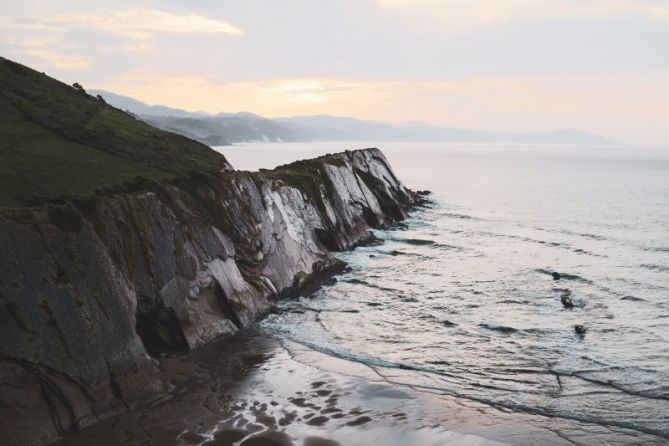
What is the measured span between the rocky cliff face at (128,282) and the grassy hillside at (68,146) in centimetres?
197

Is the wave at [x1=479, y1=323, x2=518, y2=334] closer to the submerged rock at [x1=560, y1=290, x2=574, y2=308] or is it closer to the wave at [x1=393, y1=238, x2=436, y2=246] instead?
the submerged rock at [x1=560, y1=290, x2=574, y2=308]

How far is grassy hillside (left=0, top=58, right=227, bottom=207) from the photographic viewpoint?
669 inches

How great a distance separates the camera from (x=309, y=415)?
1272 cm

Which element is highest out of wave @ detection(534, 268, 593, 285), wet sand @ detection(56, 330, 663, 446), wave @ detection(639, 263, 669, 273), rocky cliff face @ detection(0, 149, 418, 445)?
rocky cliff face @ detection(0, 149, 418, 445)

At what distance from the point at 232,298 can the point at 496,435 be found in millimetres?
10264

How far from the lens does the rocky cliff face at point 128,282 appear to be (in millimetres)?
10812

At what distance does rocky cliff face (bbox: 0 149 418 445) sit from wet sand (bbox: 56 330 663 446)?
86 cm

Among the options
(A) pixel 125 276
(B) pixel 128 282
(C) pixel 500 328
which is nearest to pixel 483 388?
(C) pixel 500 328

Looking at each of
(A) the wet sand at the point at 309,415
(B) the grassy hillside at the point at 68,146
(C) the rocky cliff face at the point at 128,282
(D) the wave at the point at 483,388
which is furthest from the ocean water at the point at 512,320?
(B) the grassy hillside at the point at 68,146

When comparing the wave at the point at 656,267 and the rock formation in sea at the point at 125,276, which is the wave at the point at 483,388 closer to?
the rock formation in sea at the point at 125,276

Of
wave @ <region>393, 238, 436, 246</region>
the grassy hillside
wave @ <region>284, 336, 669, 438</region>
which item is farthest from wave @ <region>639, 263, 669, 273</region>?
the grassy hillside

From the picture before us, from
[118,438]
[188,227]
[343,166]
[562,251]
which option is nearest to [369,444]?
[118,438]

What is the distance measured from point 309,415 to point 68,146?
15206mm

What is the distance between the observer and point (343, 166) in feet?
133
